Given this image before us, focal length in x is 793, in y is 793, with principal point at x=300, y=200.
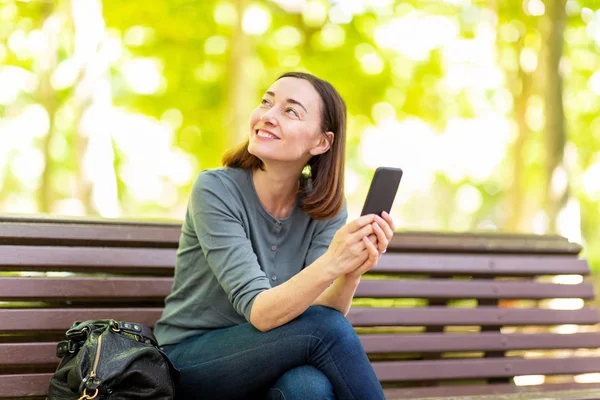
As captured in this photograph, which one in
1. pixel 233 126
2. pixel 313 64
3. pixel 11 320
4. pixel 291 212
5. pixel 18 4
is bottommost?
pixel 11 320

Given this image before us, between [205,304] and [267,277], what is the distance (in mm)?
273

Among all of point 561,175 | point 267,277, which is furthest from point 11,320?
point 561,175

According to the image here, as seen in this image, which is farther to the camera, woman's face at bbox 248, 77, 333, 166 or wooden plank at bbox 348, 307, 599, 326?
wooden plank at bbox 348, 307, 599, 326

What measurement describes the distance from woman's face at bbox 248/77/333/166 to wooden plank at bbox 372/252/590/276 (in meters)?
0.92

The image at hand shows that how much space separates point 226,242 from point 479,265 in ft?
5.52

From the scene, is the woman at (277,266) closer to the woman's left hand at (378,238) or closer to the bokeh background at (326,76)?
the woman's left hand at (378,238)

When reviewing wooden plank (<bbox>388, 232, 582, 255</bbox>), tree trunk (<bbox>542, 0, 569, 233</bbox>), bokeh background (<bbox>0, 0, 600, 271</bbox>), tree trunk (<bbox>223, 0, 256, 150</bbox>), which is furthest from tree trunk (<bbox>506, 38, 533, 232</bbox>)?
wooden plank (<bbox>388, 232, 582, 255</bbox>)

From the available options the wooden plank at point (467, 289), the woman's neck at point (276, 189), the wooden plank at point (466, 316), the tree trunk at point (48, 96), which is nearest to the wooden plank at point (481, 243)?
the wooden plank at point (467, 289)

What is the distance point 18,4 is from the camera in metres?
9.71

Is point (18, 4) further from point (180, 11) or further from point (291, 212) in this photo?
point (291, 212)

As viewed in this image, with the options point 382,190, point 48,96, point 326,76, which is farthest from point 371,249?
point 48,96

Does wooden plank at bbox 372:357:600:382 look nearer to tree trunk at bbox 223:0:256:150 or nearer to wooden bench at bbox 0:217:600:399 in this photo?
wooden bench at bbox 0:217:600:399

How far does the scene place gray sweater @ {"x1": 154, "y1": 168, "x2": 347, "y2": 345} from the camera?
2.96m

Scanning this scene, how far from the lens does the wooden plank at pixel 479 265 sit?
397 cm
